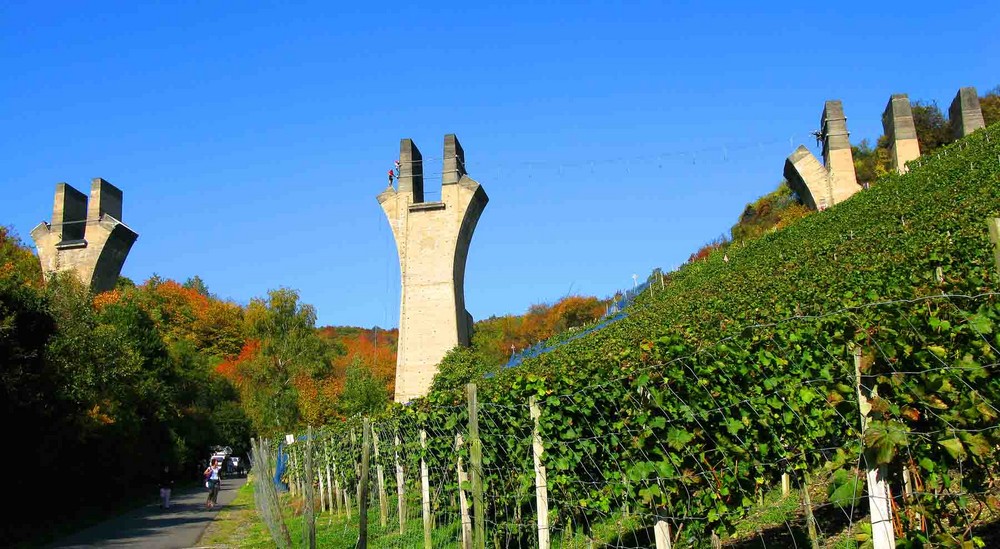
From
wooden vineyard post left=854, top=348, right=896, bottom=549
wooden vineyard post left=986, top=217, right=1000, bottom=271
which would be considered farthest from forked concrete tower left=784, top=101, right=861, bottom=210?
wooden vineyard post left=986, top=217, right=1000, bottom=271

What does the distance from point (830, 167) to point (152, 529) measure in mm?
27517

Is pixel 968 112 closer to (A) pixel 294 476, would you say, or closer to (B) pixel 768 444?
(A) pixel 294 476

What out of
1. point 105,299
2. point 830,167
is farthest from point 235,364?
point 830,167

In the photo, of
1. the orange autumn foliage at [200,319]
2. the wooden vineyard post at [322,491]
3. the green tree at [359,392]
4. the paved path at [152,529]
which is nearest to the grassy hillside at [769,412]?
the paved path at [152,529]

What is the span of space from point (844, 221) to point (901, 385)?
78.9 ft

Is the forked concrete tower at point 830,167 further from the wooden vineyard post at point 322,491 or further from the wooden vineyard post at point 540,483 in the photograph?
the wooden vineyard post at point 540,483

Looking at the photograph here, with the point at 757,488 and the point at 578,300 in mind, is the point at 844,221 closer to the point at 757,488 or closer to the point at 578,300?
the point at 757,488

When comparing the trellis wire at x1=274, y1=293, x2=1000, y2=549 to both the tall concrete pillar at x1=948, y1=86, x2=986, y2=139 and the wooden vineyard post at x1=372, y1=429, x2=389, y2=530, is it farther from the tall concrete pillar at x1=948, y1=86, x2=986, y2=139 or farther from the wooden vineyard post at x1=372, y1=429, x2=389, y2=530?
the tall concrete pillar at x1=948, y1=86, x2=986, y2=139

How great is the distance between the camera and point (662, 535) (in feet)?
14.3

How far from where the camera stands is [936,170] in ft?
85.0

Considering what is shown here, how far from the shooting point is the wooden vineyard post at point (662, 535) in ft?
14.2

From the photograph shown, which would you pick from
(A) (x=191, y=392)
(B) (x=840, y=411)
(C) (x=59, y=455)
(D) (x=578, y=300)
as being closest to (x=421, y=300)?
(C) (x=59, y=455)

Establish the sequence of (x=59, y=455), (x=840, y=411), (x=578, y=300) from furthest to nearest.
Answer: (x=578, y=300), (x=59, y=455), (x=840, y=411)

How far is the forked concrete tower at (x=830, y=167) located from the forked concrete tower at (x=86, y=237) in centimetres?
2633
